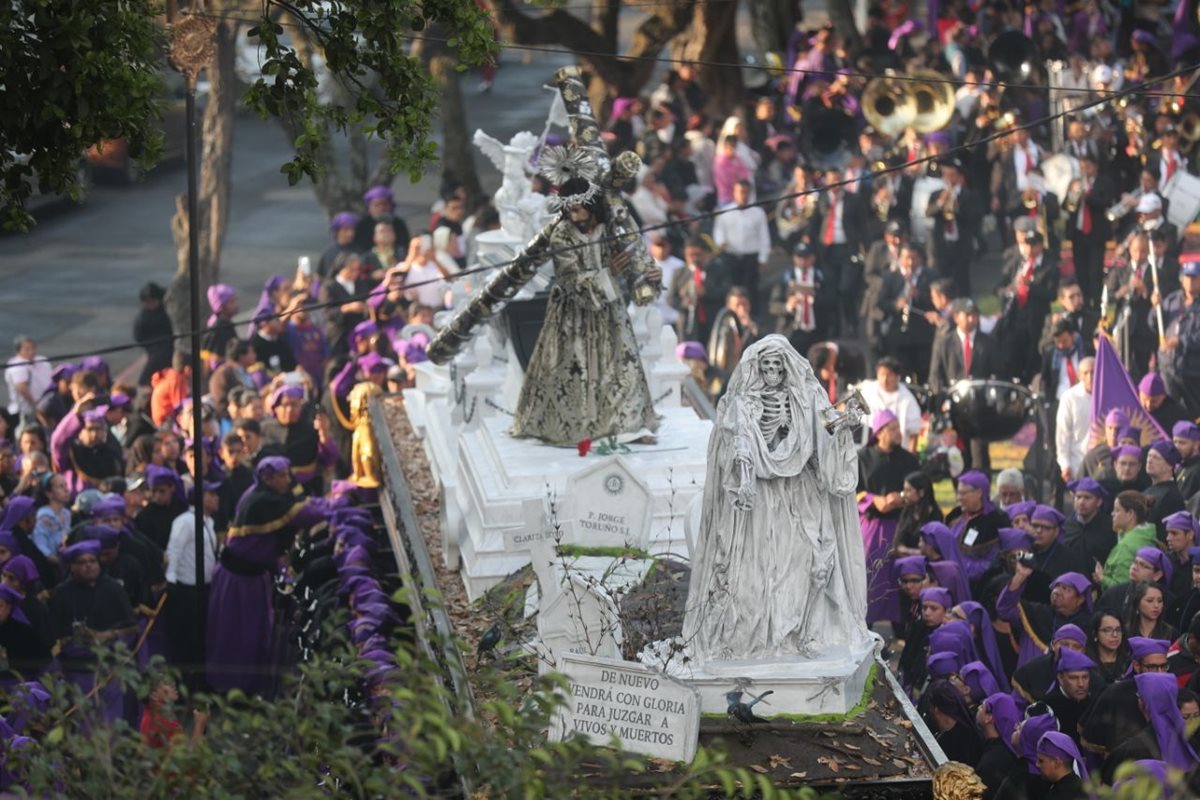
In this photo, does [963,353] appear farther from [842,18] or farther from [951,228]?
[842,18]

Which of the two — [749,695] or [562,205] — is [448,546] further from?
[749,695]

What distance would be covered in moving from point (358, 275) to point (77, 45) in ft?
34.6

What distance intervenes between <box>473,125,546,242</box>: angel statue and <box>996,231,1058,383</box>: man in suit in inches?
166

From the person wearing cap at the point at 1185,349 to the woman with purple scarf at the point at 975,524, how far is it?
288 cm

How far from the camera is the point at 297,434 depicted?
1912cm

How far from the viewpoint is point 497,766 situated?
825 centimetres

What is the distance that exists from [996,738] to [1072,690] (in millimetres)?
528

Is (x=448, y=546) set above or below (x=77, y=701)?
below

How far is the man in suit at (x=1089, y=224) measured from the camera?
2223cm

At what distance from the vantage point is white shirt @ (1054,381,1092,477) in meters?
17.8

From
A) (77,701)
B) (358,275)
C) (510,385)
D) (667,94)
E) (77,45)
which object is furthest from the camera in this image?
(667,94)

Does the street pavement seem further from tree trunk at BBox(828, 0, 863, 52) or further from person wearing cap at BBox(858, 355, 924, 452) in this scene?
person wearing cap at BBox(858, 355, 924, 452)

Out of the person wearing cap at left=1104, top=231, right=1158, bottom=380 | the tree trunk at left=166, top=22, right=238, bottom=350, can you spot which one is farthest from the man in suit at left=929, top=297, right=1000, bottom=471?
the tree trunk at left=166, top=22, right=238, bottom=350

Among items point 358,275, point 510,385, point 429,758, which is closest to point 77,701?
point 429,758
